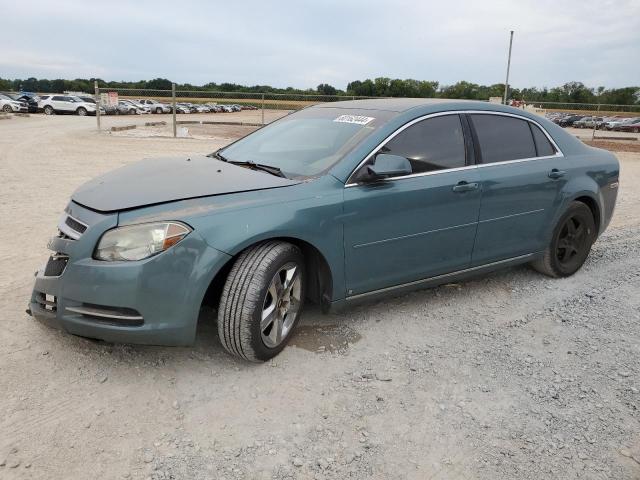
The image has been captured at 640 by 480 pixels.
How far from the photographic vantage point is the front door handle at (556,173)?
14.6 feet

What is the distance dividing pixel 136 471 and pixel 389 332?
1942 millimetres

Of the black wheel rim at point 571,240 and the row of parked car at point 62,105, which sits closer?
the black wheel rim at point 571,240

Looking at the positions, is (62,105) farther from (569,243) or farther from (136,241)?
(136,241)

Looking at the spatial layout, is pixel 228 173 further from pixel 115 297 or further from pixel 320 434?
pixel 320 434

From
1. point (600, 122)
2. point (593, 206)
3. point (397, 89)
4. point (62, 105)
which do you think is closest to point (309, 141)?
point (593, 206)

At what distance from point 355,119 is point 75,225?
6.72ft

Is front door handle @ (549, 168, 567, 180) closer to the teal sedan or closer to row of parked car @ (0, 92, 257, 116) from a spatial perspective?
the teal sedan

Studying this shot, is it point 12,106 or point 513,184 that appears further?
point 12,106

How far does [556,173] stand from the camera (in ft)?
14.7

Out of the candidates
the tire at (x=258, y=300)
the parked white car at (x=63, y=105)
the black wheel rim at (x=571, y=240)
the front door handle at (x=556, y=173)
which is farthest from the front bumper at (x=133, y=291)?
the parked white car at (x=63, y=105)

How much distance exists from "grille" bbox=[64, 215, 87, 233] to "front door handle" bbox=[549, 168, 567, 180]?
3.65m

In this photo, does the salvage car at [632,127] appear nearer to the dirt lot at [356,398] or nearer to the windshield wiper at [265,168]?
the dirt lot at [356,398]

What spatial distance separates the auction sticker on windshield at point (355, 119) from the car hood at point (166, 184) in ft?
2.72

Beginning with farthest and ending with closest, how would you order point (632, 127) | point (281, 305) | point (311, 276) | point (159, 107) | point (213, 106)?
point (213, 106) → point (159, 107) → point (632, 127) → point (311, 276) → point (281, 305)
